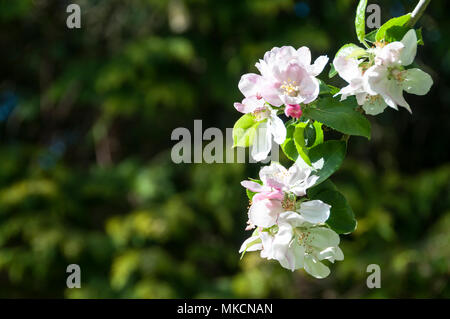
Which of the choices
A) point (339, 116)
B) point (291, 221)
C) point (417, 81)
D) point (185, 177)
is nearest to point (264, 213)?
point (291, 221)

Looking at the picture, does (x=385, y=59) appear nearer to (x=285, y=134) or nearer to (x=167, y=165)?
(x=285, y=134)

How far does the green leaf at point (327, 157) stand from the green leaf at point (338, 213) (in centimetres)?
3

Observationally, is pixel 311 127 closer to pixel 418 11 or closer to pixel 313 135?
pixel 313 135

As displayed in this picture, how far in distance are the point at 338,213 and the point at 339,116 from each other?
4.5 inches

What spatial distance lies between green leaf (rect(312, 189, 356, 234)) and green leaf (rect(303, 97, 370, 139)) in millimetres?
77

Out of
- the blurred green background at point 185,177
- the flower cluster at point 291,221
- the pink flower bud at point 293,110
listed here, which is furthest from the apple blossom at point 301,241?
the blurred green background at point 185,177

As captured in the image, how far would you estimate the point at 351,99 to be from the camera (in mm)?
682

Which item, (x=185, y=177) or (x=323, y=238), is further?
(x=185, y=177)

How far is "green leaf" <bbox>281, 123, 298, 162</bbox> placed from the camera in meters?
0.67

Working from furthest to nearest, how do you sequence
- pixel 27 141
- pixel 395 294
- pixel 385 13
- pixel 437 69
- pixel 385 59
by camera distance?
pixel 27 141 < pixel 437 69 < pixel 385 13 < pixel 395 294 < pixel 385 59

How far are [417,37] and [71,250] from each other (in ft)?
6.89

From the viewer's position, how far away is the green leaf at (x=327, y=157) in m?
0.63

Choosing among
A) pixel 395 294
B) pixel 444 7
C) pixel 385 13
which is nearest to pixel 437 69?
pixel 444 7

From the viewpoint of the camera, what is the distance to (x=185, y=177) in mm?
2922
